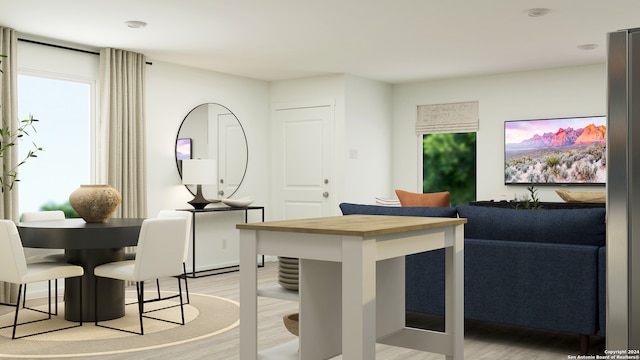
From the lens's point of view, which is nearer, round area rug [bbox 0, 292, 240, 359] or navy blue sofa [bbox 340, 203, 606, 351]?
navy blue sofa [bbox 340, 203, 606, 351]

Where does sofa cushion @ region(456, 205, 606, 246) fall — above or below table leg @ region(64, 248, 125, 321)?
above

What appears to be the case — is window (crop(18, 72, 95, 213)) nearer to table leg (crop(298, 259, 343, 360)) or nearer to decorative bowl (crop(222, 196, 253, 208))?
decorative bowl (crop(222, 196, 253, 208))

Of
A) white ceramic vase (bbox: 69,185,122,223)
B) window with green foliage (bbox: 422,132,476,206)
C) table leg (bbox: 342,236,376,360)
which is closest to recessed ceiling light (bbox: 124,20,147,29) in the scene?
white ceramic vase (bbox: 69,185,122,223)

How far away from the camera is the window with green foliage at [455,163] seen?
11891mm

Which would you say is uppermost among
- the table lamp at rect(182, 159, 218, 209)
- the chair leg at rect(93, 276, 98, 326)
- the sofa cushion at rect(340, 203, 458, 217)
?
the table lamp at rect(182, 159, 218, 209)

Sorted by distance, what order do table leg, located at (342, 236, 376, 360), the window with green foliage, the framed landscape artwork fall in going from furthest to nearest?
the window with green foliage → the framed landscape artwork → table leg, located at (342, 236, 376, 360)

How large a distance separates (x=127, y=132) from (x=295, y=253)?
4593 millimetres

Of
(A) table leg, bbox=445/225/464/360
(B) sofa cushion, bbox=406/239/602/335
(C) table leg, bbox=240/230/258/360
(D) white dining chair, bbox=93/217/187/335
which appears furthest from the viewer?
(D) white dining chair, bbox=93/217/187/335

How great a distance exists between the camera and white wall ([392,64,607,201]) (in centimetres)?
730

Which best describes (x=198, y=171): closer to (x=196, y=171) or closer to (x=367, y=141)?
(x=196, y=171)

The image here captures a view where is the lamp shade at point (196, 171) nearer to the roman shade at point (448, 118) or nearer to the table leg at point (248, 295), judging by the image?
the roman shade at point (448, 118)

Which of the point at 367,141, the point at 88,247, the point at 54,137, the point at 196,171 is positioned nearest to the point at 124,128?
the point at 54,137

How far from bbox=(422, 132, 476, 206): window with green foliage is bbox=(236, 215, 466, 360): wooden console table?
9.14 metres

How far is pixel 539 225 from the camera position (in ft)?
12.8
